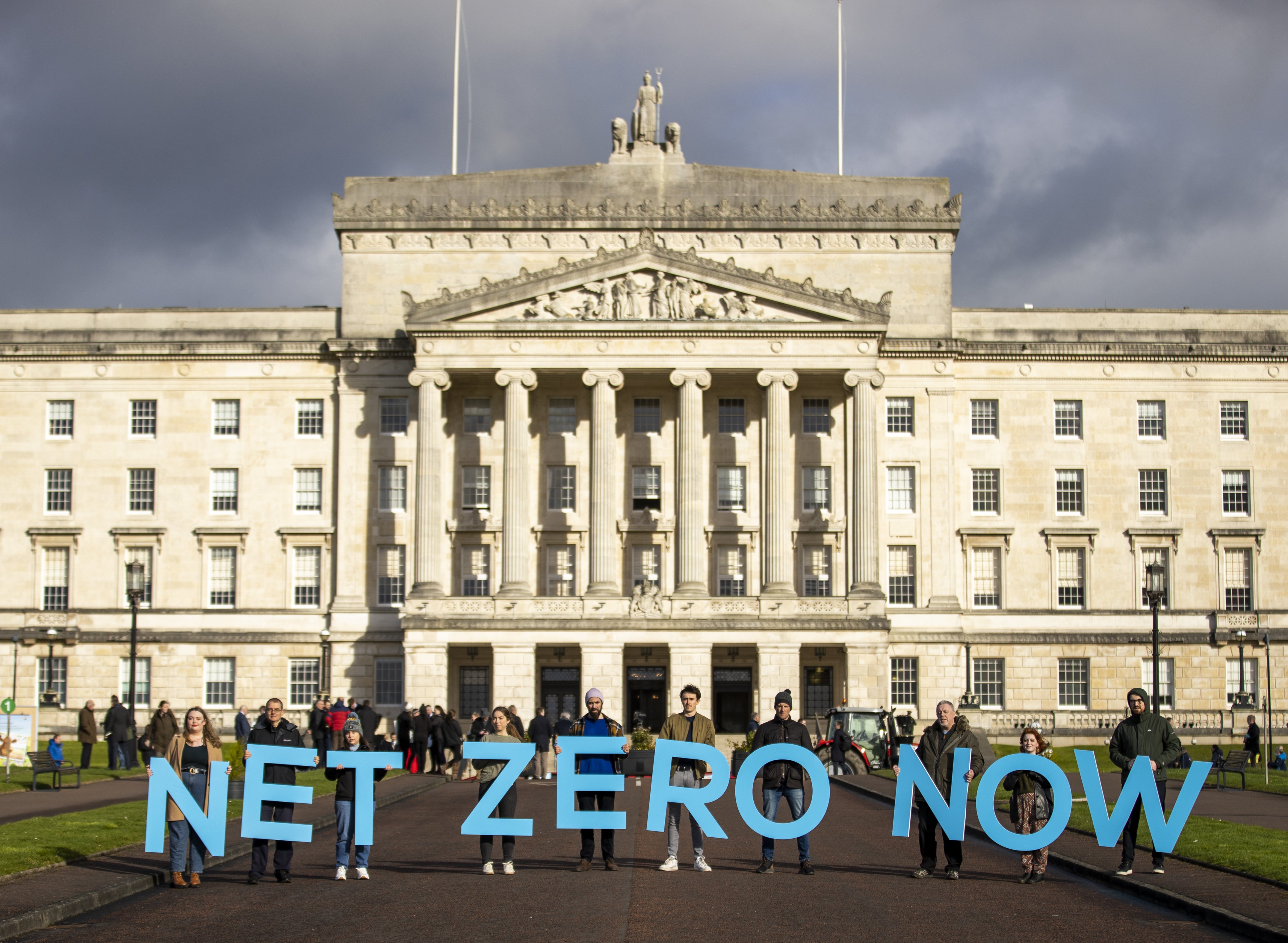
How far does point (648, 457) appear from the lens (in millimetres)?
67500

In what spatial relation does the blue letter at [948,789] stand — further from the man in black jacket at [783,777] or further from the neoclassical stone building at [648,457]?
the neoclassical stone building at [648,457]

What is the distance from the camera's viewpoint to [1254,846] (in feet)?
81.3

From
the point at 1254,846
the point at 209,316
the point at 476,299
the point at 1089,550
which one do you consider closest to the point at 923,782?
the point at 1254,846

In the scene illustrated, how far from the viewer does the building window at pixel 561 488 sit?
221 feet

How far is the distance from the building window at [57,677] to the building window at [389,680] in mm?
13625

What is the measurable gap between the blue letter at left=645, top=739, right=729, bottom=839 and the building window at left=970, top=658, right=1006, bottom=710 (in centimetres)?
4815

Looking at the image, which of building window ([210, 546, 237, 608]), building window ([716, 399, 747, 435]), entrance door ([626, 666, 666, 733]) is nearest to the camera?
entrance door ([626, 666, 666, 733])

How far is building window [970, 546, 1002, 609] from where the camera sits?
6900 centimetres

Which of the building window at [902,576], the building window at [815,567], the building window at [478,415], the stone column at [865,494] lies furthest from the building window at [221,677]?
the building window at [902,576]

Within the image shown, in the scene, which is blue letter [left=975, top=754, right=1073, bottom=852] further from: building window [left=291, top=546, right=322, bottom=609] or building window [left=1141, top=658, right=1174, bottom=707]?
building window [left=291, top=546, right=322, bottom=609]

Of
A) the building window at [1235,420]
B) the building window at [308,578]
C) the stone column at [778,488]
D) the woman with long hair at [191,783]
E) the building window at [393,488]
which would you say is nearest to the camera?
the woman with long hair at [191,783]

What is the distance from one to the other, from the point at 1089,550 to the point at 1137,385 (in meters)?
7.73

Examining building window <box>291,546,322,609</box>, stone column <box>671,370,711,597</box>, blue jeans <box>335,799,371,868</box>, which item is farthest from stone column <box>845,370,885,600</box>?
blue jeans <box>335,799,371,868</box>

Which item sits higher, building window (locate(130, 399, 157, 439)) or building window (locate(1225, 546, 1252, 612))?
building window (locate(130, 399, 157, 439))
